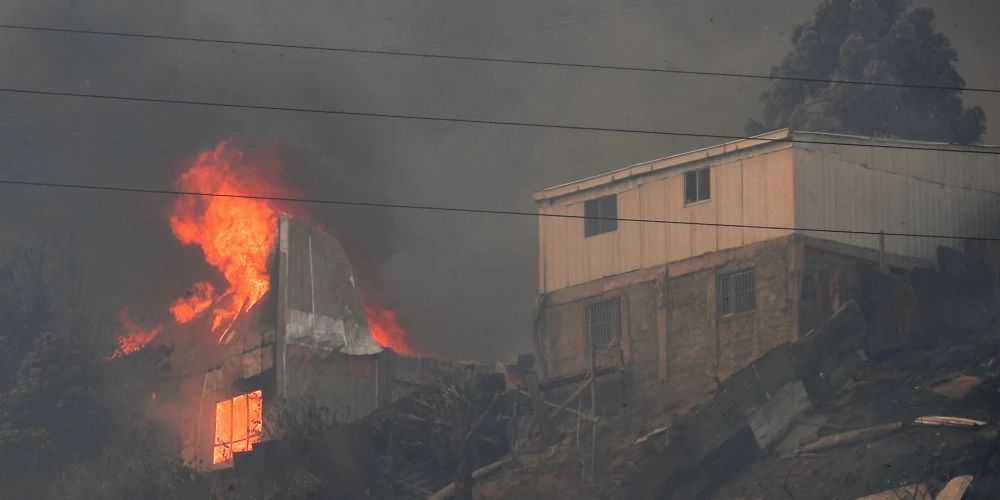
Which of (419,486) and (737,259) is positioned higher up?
(737,259)

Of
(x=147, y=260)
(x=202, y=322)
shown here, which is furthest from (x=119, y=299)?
(x=202, y=322)

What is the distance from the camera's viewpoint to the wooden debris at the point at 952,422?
29.1 m

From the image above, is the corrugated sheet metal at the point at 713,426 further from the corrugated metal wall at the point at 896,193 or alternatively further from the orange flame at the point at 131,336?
the orange flame at the point at 131,336

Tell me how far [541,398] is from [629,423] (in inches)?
101

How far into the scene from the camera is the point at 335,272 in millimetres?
42688

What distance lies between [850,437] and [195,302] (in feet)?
89.9

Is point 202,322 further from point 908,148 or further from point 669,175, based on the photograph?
point 908,148

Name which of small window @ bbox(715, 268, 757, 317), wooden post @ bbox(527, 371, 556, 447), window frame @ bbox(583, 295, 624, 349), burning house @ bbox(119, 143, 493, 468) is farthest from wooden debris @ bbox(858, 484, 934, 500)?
burning house @ bbox(119, 143, 493, 468)

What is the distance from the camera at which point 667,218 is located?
122 feet

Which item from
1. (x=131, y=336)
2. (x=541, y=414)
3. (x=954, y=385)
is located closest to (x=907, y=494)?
(x=954, y=385)

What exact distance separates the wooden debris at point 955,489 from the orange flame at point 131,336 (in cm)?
2982

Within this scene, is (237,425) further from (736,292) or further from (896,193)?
(896,193)

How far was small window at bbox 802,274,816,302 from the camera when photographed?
3405cm

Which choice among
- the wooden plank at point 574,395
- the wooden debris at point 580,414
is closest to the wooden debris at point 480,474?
the wooden plank at point 574,395
